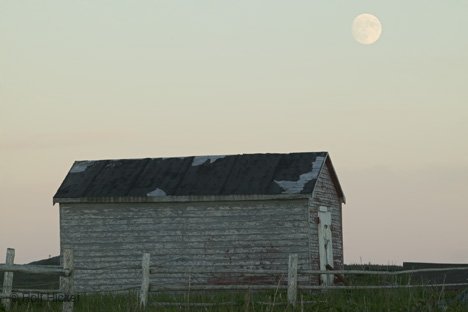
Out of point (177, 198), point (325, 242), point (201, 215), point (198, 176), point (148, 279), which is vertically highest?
point (198, 176)

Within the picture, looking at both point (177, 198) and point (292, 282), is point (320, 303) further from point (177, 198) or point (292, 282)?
point (177, 198)

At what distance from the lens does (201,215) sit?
1092 inches

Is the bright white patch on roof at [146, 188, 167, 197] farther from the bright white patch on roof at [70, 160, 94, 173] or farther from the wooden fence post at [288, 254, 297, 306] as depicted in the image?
the wooden fence post at [288, 254, 297, 306]

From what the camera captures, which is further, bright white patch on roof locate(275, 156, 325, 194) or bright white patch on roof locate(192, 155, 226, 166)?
bright white patch on roof locate(192, 155, 226, 166)

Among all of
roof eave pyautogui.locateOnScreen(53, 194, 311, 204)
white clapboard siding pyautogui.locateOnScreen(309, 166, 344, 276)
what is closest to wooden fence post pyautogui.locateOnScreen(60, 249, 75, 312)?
roof eave pyautogui.locateOnScreen(53, 194, 311, 204)

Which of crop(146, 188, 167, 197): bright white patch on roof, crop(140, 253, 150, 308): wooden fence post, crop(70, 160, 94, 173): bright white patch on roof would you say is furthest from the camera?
crop(70, 160, 94, 173): bright white patch on roof

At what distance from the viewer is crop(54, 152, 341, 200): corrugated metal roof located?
90.5 feet

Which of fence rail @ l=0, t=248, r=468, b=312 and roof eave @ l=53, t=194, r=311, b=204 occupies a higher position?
roof eave @ l=53, t=194, r=311, b=204

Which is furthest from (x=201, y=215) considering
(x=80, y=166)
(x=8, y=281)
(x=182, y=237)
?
(x=8, y=281)

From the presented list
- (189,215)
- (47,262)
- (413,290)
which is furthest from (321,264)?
(47,262)

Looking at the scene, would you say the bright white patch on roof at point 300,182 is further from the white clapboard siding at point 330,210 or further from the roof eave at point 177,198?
the white clapboard siding at point 330,210

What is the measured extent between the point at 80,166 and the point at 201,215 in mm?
5773

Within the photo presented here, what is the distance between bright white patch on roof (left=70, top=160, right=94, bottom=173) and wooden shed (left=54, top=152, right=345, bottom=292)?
0.56 metres

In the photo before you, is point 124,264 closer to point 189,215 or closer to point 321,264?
point 189,215
